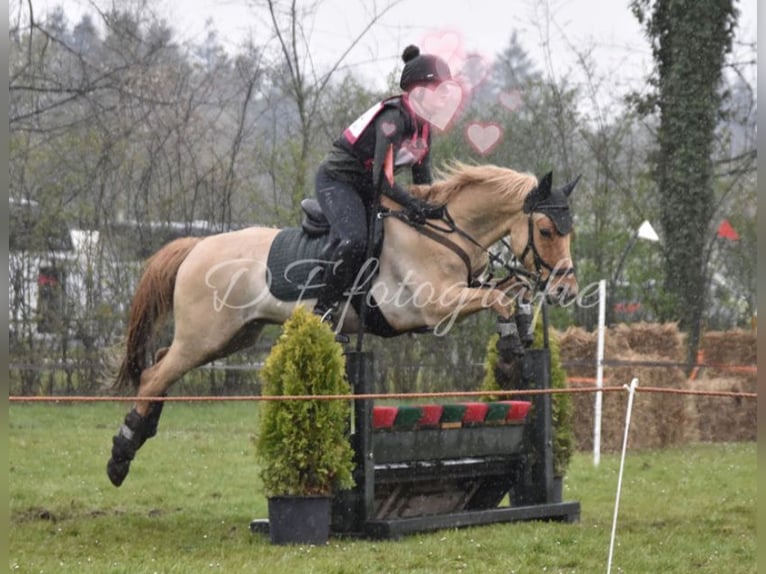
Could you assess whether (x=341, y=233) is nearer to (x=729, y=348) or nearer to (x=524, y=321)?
A: (x=524, y=321)

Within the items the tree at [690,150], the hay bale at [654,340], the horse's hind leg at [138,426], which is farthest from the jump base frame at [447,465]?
the tree at [690,150]

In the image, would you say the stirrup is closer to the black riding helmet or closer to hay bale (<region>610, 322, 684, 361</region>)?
the black riding helmet

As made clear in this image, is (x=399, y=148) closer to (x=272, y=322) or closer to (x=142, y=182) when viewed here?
(x=272, y=322)

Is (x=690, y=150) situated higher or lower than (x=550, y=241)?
higher

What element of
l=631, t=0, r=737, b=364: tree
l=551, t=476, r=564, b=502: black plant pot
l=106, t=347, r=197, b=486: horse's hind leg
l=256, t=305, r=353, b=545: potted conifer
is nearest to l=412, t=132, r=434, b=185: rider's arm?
l=256, t=305, r=353, b=545: potted conifer

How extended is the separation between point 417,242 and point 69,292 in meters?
9.51

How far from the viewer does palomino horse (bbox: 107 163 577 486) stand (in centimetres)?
714

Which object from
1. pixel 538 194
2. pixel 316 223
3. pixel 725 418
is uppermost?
pixel 538 194

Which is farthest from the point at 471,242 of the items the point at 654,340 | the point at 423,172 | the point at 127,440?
the point at 654,340

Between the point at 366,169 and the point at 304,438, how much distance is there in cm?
186

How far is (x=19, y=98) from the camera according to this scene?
52.7ft

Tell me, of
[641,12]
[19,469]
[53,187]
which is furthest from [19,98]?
[641,12]

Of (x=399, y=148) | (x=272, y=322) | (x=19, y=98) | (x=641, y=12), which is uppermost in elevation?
(x=641, y=12)
